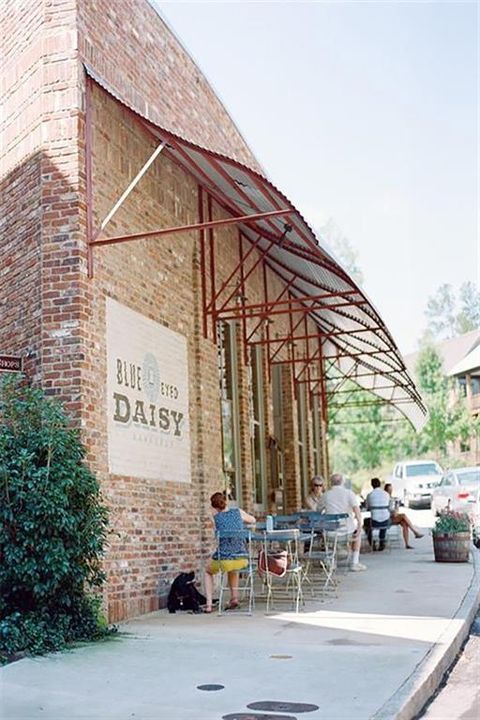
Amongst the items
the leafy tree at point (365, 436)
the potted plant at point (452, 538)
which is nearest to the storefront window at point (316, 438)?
the potted plant at point (452, 538)

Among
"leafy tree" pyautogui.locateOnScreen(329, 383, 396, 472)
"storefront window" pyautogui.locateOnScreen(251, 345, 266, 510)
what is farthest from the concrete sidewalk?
"leafy tree" pyautogui.locateOnScreen(329, 383, 396, 472)

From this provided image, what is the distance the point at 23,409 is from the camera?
762 cm

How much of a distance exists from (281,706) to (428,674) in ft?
3.91

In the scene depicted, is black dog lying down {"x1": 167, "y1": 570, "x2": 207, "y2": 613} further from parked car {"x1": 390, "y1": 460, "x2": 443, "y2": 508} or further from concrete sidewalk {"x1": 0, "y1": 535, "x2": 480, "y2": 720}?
parked car {"x1": 390, "y1": 460, "x2": 443, "y2": 508}

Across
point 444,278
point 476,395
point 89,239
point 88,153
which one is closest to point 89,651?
point 89,239

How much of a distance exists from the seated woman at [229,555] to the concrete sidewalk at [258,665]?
50 cm

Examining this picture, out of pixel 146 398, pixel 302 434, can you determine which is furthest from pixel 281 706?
pixel 302 434

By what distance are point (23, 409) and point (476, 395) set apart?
138ft

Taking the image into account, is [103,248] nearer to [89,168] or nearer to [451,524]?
[89,168]

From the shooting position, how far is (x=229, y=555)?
31.2 ft

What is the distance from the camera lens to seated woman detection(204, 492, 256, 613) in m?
9.43

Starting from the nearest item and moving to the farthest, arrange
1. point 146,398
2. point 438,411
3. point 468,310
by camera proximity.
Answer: point 146,398 → point 438,411 → point 468,310

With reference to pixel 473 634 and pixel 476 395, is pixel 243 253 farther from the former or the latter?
pixel 476 395

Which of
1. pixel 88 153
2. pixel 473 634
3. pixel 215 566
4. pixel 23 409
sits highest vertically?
pixel 88 153
